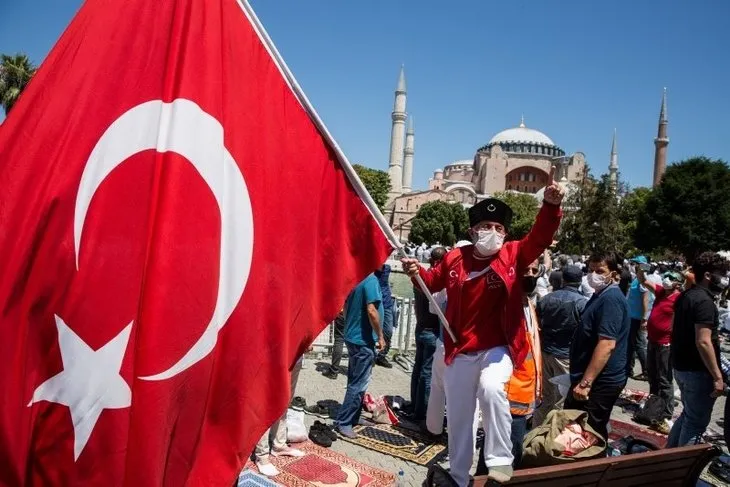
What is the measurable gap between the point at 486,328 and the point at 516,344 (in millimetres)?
216

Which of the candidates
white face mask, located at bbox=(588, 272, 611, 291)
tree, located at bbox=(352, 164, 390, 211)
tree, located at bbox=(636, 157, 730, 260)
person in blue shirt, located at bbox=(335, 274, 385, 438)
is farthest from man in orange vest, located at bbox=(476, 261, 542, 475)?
tree, located at bbox=(352, 164, 390, 211)

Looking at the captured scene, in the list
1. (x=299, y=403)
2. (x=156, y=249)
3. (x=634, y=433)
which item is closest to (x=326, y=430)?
(x=299, y=403)

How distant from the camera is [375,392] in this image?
25.9 feet

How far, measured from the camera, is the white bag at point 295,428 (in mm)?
5371

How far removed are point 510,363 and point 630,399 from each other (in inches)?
227

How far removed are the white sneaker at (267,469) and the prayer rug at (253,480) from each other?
6 cm

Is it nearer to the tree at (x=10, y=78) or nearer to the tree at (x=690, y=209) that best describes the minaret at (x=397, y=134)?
the tree at (x=690, y=209)

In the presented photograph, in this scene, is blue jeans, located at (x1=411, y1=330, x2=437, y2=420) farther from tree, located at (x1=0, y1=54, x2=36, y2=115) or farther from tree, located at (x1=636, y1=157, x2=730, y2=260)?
tree, located at (x1=636, y1=157, x2=730, y2=260)

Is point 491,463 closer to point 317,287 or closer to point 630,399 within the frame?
point 317,287

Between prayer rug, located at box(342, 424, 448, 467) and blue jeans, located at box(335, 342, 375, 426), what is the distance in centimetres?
24

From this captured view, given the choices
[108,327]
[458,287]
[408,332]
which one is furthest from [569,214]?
[108,327]

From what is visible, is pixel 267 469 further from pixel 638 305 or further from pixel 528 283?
Result: pixel 638 305

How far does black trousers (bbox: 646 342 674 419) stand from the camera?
280 inches

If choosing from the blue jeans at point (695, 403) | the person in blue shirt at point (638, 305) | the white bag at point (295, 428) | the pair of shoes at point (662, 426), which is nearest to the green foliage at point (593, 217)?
the person in blue shirt at point (638, 305)
